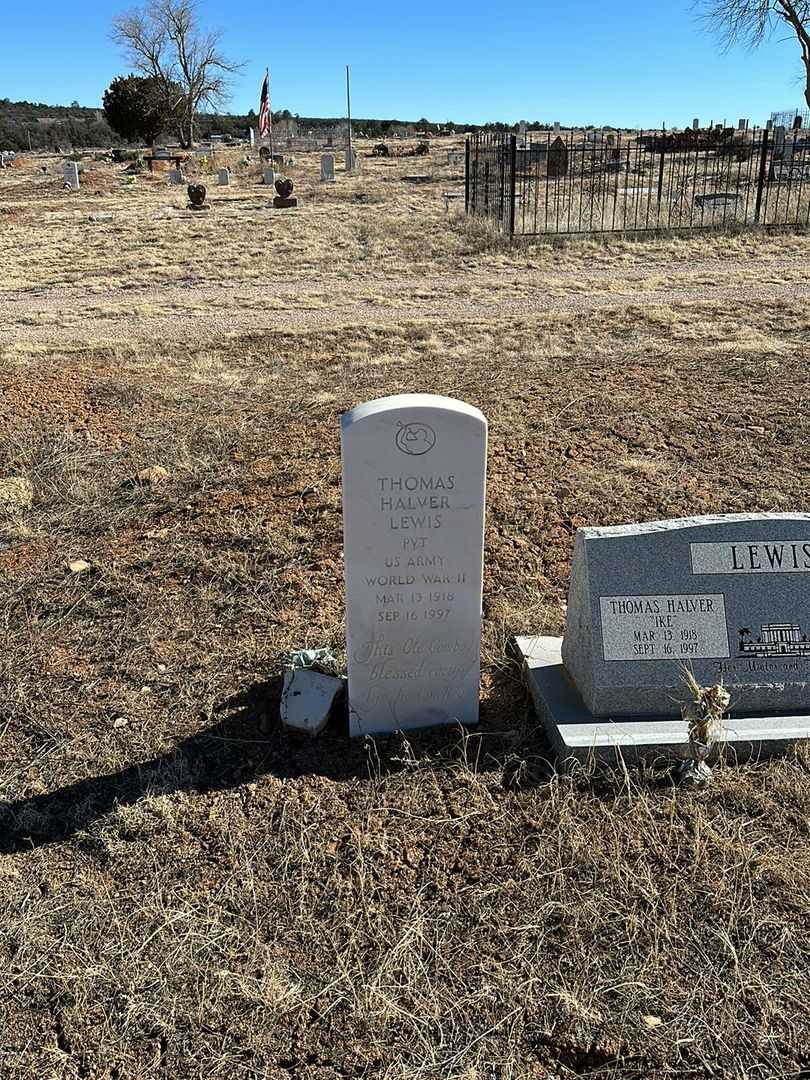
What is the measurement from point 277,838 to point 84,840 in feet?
2.23

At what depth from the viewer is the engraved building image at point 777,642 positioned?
328cm

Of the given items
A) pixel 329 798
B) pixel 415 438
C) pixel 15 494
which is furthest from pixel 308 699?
pixel 15 494

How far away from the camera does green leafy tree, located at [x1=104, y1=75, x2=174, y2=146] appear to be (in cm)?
5047

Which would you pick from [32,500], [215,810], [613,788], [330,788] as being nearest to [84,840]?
[215,810]

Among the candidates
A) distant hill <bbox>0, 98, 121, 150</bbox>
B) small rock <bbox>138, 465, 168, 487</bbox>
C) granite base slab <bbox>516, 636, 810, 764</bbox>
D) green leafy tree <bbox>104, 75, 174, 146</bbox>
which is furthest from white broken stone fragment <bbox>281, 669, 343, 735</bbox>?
distant hill <bbox>0, 98, 121, 150</bbox>

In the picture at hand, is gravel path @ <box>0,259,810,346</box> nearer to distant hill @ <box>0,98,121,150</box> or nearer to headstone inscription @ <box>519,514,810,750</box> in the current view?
headstone inscription @ <box>519,514,810,750</box>

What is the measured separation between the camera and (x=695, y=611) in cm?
328

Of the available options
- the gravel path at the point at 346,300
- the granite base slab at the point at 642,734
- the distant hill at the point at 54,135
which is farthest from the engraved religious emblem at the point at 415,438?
the distant hill at the point at 54,135

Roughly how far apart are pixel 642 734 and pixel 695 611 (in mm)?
528

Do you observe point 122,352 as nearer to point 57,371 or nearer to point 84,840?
point 57,371

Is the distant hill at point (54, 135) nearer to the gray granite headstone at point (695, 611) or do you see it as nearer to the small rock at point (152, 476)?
the small rock at point (152, 476)

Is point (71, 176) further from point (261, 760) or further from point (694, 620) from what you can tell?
point (694, 620)

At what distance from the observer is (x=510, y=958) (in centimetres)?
247

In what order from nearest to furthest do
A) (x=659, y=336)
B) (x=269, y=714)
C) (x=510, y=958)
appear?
(x=510, y=958), (x=269, y=714), (x=659, y=336)
